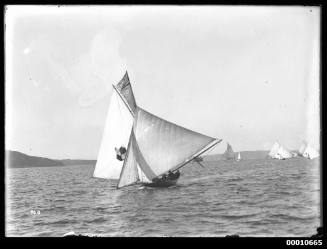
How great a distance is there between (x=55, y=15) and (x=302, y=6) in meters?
8.39

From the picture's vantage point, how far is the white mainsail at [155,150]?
18.8 metres

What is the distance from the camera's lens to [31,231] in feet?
45.5

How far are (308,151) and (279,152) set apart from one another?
11.4ft

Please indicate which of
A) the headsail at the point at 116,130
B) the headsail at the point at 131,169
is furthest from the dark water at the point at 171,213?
the headsail at the point at 131,169

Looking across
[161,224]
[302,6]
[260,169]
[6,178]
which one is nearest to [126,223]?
[161,224]

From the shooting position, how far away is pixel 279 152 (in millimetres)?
17953

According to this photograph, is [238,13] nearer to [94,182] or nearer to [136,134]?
[136,134]

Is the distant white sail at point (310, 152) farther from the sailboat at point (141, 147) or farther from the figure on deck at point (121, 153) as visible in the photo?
the figure on deck at point (121, 153)

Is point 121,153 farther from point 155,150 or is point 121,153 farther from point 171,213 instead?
point 171,213

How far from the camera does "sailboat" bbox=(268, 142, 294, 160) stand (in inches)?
610

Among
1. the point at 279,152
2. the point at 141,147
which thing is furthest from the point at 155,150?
the point at 279,152

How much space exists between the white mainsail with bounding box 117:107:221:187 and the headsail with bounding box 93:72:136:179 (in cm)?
51

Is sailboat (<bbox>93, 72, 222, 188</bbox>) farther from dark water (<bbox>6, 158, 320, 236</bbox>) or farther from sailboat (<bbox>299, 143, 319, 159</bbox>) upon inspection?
sailboat (<bbox>299, 143, 319, 159</bbox>)

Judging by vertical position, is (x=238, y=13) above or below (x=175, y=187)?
above
